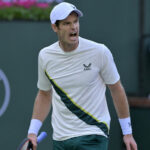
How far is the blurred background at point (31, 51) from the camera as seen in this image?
757cm

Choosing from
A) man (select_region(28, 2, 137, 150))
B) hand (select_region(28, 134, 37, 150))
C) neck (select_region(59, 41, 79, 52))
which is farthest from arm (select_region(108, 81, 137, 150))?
hand (select_region(28, 134, 37, 150))

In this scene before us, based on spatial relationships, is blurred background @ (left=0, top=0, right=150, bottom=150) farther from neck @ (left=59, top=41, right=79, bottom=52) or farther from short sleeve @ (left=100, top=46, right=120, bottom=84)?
short sleeve @ (left=100, top=46, right=120, bottom=84)

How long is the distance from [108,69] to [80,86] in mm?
273

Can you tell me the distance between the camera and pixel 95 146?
4.62 m

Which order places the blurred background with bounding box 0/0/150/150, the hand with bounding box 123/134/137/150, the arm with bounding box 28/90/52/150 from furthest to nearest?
the blurred background with bounding box 0/0/150/150 → the arm with bounding box 28/90/52/150 → the hand with bounding box 123/134/137/150

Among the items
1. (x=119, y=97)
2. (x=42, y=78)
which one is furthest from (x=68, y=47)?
(x=119, y=97)

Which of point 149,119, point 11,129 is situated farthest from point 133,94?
point 11,129

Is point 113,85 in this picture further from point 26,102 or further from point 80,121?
point 26,102

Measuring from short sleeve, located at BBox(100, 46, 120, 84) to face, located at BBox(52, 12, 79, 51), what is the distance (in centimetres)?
27

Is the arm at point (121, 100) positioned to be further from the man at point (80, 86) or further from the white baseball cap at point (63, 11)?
the white baseball cap at point (63, 11)

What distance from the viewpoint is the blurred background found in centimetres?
757

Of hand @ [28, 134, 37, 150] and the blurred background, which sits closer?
hand @ [28, 134, 37, 150]

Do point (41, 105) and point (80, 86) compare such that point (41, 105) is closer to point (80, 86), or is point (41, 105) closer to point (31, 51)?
point (80, 86)

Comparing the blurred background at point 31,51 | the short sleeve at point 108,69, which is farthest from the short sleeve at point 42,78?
the blurred background at point 31,51
